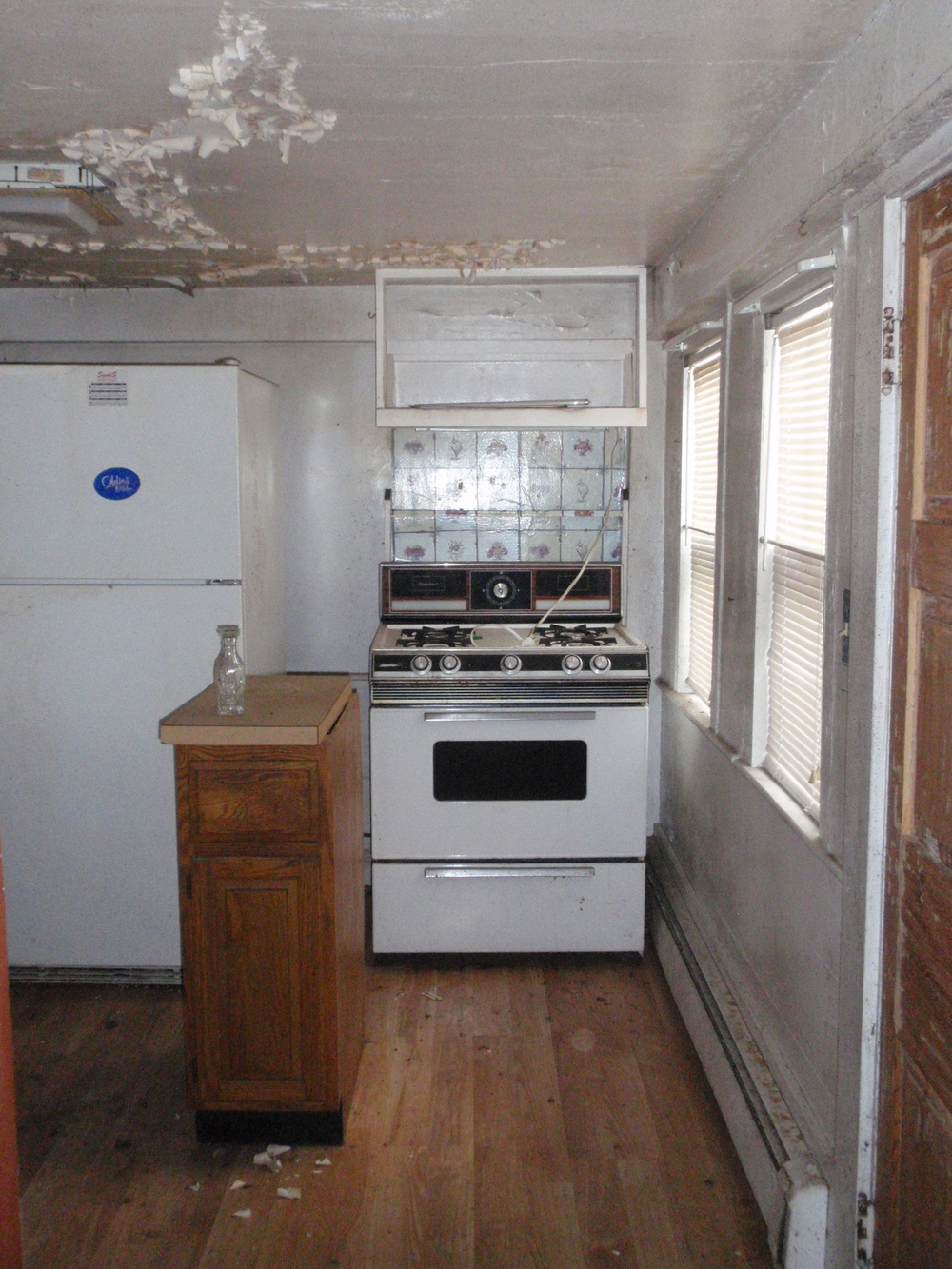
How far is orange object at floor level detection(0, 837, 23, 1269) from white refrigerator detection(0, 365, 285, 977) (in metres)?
1.69

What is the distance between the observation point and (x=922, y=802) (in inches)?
67.3

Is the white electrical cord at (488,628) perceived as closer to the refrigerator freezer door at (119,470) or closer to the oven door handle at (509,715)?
the oven door handle at (509,715)

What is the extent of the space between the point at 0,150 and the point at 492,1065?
100 inches

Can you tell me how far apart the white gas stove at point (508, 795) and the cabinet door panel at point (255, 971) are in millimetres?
974

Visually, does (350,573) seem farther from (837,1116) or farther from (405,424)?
(837,1116)

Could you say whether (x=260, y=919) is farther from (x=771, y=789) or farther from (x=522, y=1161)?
(x=771, y=789)

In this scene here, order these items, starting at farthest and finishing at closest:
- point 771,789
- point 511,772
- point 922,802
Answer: point 511,772 < point 771,789 < point 922,802

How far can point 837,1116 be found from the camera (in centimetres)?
199

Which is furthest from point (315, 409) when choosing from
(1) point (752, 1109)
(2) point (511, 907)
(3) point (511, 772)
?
(1) point (752, 1109)

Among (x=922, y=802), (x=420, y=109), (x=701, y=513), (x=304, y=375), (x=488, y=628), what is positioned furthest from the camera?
(x=304, y=375)

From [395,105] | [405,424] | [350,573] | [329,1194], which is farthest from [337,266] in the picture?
[329,1194]

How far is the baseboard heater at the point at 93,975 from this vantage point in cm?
325

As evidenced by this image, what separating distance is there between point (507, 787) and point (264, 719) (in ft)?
3.94

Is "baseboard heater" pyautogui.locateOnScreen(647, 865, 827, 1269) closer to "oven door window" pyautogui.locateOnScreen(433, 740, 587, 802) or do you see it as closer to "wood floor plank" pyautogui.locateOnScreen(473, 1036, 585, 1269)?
"wood floor plank" pyautogui.locateOnScreen(473, 1036, 585, 1269)
